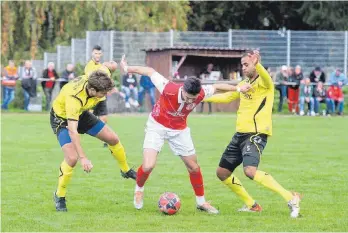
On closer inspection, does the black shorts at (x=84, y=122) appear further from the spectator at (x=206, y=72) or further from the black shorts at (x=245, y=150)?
the spectator at (x=206, y=72)

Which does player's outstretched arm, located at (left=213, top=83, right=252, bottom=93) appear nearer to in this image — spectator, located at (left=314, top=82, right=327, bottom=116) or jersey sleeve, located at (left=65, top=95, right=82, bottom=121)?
jersey sleeve, located at (left=65, top=95, right=82, bottom=121)

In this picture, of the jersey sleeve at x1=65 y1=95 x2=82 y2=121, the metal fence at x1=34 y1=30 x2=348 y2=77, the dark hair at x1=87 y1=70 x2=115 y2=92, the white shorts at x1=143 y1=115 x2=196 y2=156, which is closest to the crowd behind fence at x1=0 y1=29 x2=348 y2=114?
the metal fence at x1=34 y1=30 x2=348 y2=77

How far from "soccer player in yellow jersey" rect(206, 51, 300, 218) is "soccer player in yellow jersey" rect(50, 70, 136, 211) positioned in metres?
1.42

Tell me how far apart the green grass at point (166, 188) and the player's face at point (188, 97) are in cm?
141

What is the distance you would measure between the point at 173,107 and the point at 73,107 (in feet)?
4.11

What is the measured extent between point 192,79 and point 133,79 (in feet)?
77.9

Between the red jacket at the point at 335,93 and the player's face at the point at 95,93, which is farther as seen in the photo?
the red jacket at the point at 335,93

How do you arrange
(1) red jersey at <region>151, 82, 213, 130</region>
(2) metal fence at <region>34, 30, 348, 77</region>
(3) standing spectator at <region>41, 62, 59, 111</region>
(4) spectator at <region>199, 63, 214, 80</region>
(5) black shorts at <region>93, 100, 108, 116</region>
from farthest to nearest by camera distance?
(2) metal fence at <region>34, 30, 348, 77</region> < (4) spectator at <region>199, 63, 214, 80</region> < (3) standing spectator at <region>41, 62, 59, 111</region> < (5) black shorts at <region>93, 100, 108, 116</region> < (1) red jersey at <region>151, 82, 213, 130</region>

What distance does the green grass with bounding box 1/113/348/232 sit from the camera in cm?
1083

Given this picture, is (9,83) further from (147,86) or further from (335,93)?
(335,93)

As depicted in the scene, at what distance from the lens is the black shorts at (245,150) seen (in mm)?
11344

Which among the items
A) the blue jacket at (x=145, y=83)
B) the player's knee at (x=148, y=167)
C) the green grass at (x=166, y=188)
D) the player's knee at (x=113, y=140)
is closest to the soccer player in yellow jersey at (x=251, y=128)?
the green grass at (x=166, y=188)

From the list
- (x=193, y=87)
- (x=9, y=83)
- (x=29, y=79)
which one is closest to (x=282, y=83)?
(x=29, y=79)

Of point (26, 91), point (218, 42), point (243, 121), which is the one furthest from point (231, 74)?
point (243, 121)
